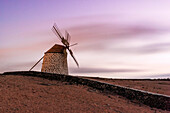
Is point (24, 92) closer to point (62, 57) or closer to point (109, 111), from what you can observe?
point (109, 111)

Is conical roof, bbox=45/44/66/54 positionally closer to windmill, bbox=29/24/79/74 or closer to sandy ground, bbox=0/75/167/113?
windmill, bbox=29/24/79/74

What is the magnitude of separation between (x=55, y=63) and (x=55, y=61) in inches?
8.9

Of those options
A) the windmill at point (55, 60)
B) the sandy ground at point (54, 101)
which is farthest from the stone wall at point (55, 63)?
the sandy ground at point (54, 101)

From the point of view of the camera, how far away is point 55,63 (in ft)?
64.0

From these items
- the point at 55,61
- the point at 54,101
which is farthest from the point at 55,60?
the point at 54,101

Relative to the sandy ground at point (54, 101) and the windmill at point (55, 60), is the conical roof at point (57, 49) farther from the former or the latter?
the sandy ground at point (54, 101)

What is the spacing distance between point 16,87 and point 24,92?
0.92 m

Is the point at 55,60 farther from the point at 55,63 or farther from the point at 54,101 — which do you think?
the point at 54,101

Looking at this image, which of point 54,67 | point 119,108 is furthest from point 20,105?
point 54,67

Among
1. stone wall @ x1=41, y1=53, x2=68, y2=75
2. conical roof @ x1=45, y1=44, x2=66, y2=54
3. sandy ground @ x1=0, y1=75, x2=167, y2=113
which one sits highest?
conical roof @ x1=45, y1=44, x2=66, y2=54

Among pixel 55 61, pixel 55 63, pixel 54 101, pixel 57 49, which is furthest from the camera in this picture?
pixel 57 49

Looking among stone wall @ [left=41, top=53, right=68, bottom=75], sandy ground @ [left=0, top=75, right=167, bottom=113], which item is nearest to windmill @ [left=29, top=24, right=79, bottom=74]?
stone wall @ [left=41, top=53, right=68, bottom=75]

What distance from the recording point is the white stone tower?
19.5 metres

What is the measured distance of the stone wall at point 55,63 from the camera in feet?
63.7
